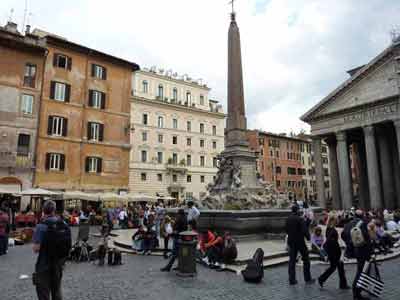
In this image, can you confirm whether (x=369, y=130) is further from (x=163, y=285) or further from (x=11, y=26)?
(x=11, y=26)

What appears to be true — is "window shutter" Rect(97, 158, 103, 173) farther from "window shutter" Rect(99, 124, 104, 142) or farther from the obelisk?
the obelisk

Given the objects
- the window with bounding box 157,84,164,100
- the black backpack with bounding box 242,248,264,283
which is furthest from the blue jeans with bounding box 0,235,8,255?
the window with bounding box 157,84,164,100

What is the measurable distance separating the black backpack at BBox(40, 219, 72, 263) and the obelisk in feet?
31.3

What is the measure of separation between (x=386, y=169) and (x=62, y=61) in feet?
94.0

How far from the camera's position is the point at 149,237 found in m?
10.2

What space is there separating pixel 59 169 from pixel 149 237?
1736 cm

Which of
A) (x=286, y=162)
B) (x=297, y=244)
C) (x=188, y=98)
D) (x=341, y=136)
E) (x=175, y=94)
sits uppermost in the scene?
(x=175, y=94)

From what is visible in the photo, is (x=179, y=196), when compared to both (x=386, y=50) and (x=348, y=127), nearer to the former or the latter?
(x=348, y=127)

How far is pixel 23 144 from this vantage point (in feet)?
76.8

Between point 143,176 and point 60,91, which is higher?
point 60,91

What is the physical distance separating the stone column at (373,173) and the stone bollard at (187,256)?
2383 cm

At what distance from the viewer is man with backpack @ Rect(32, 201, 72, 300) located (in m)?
4.11

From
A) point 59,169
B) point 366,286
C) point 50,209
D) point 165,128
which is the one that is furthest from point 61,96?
point 366,286

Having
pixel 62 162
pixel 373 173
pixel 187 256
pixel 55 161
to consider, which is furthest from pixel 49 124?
pixel 373 173
